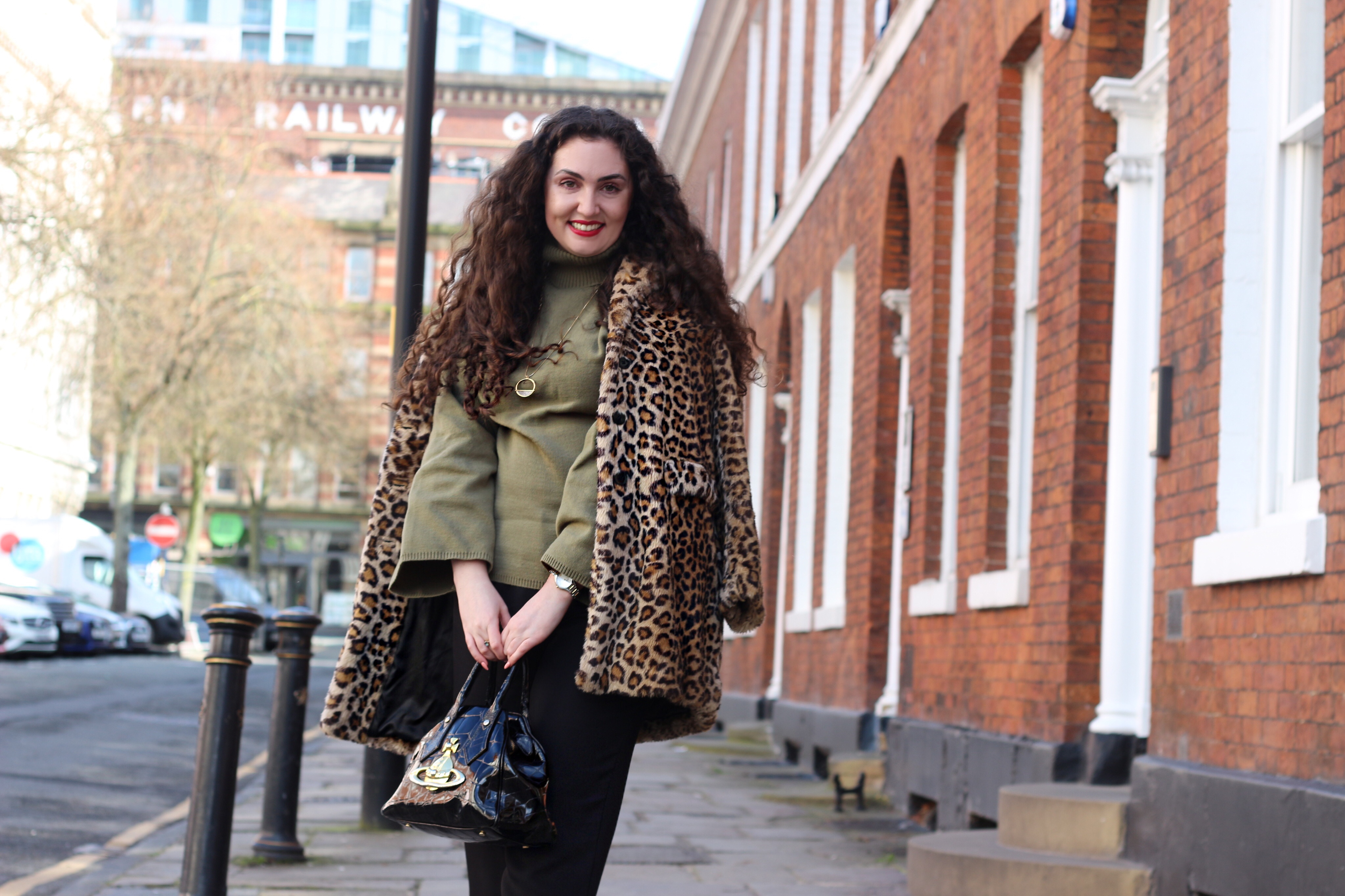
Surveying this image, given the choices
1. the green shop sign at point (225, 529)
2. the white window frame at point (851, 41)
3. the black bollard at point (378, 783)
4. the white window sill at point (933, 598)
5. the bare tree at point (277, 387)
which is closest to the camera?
the black bollard at point (378, 783)

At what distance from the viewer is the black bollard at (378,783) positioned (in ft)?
24.7

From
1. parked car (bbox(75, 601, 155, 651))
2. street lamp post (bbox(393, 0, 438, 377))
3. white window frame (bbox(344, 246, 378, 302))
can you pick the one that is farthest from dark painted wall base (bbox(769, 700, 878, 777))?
white window frame (bbox(344, 246, 378, 302))

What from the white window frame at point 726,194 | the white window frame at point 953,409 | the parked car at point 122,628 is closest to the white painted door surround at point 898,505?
the white window frame at point 953,409

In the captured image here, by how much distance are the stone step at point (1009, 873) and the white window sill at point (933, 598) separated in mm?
2751

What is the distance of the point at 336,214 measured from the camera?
2468 inches

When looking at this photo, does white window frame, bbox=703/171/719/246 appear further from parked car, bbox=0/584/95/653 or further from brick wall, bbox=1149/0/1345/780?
brick wall, bbox=1149/0/1345/780

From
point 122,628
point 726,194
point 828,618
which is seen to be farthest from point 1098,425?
point 122,628

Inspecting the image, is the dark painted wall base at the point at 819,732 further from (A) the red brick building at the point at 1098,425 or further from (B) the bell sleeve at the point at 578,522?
(B) the bell sleeve at the point at 578,522

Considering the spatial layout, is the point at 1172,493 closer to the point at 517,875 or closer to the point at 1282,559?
the point at 1282,559

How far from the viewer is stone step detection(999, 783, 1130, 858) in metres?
5.84

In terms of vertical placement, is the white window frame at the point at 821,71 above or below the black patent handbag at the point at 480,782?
above

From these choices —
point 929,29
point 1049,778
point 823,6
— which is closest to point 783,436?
point 823,6

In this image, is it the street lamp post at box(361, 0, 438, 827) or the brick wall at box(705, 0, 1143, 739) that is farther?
the street lamp post at box(361, 0, 438, 827)

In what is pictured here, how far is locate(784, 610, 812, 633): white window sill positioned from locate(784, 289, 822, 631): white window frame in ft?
0.05
